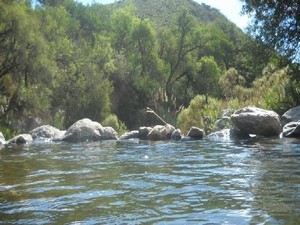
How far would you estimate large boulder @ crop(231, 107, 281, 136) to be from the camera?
14.1m

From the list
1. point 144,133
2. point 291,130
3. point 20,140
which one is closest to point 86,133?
point 144,133

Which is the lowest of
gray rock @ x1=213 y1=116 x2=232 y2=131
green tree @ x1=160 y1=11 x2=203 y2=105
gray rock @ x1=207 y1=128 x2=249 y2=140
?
gray rock @ x1=207 y1=128 x2=249 y2=140

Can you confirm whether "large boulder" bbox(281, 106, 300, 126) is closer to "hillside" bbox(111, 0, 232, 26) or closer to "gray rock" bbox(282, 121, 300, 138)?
"gray rock" bbox(282, 121, 300, 138)

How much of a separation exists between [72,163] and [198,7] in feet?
267

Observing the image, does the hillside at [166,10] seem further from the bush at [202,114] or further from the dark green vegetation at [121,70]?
the bush at [202,114]

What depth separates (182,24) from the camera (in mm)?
41750

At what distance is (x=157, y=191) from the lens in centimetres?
538

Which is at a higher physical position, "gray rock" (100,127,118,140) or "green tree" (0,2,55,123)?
"green tree" (0,2,55,123)

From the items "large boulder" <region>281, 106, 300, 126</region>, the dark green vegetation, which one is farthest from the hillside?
"large boulder" <region>281, 106, 300, 126</region>

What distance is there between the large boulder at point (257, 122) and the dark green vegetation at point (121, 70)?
90.6 inches

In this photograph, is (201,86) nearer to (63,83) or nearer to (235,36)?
(63,83)

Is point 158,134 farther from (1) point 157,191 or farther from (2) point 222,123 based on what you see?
(1) point 157,191

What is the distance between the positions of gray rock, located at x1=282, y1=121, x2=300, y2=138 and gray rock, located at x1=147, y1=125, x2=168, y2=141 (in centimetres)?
499

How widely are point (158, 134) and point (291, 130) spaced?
5.52 meters
